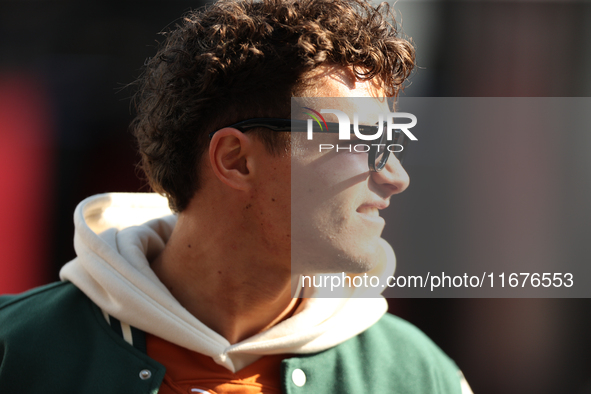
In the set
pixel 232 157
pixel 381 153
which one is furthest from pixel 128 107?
pixel 381 153

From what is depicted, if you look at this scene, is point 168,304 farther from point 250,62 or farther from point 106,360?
point 250,62

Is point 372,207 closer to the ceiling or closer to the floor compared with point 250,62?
closer to the floor

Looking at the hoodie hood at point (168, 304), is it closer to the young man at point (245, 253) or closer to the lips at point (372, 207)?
the young man at point (245, 253)

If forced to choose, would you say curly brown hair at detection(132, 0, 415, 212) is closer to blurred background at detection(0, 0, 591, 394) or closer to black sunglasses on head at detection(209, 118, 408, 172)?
black sunglasses on head at detection(209, 118, 408, 172)

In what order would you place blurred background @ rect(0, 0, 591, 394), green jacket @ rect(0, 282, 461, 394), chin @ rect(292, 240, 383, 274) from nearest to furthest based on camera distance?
green jacket @ rect(0, 282, 461, 394), chin @ rect(292, 240, 383, 274), blurred background @ rect(0, 0, 591, 394)

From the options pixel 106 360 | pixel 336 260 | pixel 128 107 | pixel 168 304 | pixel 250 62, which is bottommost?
pixel 106 360

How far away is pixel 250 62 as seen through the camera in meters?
1.60

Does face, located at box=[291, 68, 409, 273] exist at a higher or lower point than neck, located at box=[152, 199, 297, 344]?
higher

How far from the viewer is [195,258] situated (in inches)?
67.1

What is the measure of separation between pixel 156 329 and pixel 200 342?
0.16m

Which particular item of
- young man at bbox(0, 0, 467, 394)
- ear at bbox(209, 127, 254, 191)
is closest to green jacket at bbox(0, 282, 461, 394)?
young man at bbox(0, 0, 467, 394)

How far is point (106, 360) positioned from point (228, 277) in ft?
1.57

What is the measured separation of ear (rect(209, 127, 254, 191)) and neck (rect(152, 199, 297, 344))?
0.13 meters

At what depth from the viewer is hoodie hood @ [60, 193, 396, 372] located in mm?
1542
